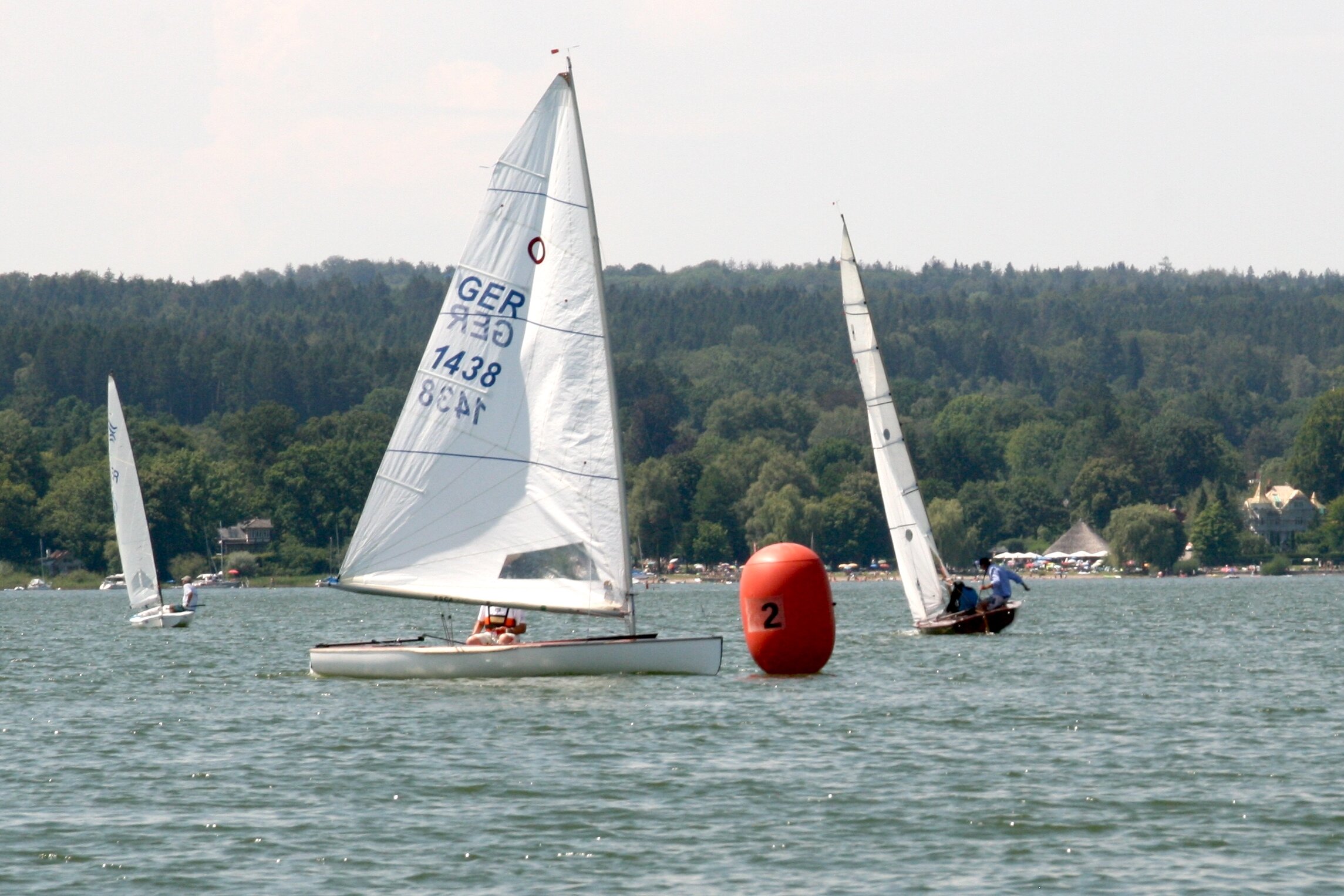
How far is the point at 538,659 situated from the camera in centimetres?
3525

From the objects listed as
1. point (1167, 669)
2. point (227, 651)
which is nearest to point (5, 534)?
point (227, 651)

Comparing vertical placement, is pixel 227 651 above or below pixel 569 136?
below

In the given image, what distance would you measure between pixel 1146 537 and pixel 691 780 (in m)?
163

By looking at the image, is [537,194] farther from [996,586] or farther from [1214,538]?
[1214,538]

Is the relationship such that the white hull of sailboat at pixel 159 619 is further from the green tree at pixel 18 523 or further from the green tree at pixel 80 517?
the green tree at pixel 18 523

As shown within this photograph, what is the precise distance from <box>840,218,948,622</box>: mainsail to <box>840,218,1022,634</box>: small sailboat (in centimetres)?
2

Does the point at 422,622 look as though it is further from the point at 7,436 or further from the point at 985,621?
the point at 7,436

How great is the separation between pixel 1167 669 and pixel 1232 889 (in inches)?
1028

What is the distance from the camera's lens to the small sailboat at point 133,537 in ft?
240

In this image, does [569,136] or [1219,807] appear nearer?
[1219,807]

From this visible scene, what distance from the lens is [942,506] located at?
179250mm

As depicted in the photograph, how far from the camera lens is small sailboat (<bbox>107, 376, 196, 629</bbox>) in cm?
7312

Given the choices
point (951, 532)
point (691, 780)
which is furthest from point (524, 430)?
point (951, 532)

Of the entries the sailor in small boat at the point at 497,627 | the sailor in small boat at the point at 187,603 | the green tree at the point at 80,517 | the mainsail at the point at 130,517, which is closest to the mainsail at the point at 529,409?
the sailor in small boat at the point at 497,627
